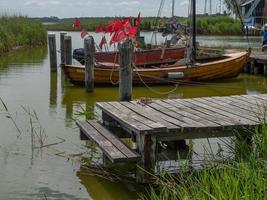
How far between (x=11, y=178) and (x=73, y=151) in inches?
61.1

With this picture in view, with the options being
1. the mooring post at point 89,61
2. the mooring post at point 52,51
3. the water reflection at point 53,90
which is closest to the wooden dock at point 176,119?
the water reflection at point 53,90

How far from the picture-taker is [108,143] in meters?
7.23

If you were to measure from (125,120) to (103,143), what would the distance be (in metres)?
0.41


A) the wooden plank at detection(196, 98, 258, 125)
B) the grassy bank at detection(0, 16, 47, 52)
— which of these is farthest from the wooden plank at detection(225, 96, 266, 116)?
the grassy bank at detection(0, 16, 47, 52)

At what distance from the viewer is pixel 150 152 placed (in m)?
6.67

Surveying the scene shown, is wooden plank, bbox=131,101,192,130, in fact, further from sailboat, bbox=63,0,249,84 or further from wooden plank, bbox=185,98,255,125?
sailboat, bbox=63,0,249,84

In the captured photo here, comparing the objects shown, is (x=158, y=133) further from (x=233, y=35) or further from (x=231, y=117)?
(x=233, y=35)

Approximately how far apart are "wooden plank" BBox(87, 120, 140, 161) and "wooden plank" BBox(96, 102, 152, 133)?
0.79 ft

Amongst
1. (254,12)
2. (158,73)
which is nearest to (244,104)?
(158,73)

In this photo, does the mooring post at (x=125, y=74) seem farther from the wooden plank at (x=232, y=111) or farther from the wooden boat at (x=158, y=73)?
the wooden boat at (x=158, y=73)

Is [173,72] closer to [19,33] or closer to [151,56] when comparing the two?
[151,56]

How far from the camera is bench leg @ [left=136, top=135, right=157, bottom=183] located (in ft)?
21.8

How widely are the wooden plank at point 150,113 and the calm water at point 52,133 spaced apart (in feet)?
3.03

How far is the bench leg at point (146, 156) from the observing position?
665 cm
